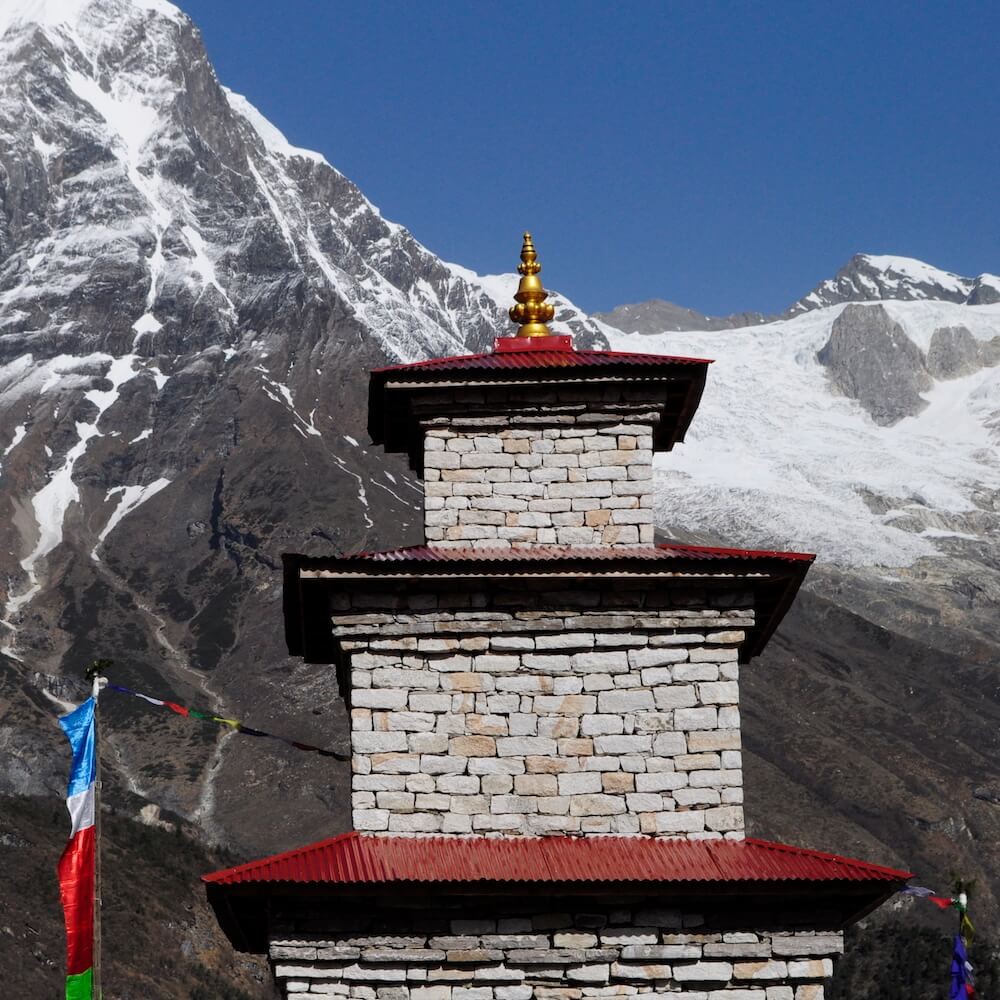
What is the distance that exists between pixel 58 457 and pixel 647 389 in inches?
7033

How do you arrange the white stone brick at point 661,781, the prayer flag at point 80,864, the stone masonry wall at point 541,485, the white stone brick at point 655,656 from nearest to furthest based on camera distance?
the white stone brick at point 661,781 < the white stone brick at point 655,656 < the prayer flag at point 80,864 < the stone masonry wall at point 541,485

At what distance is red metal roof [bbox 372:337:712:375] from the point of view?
696 inches

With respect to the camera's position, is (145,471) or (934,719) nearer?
(934,719)

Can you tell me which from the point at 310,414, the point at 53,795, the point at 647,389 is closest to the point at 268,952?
the point at 647,389

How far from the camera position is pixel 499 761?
15.7 metres

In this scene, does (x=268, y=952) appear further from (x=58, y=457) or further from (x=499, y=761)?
(x=58, y=457)

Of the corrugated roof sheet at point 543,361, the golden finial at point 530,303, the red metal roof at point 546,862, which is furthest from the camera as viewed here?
the golden finial at point 530,303

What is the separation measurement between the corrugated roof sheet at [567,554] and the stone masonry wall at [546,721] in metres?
0.48

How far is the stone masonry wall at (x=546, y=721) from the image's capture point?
51.2ft

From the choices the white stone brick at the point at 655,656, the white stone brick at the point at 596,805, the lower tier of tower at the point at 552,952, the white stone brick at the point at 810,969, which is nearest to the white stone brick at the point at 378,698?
the white stone brick at the point at 596,805

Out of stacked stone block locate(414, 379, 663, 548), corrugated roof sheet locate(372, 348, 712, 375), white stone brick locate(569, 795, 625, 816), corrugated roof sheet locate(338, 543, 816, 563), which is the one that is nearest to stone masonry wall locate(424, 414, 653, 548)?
stacked stone block locate(414, 379, 663, 548)

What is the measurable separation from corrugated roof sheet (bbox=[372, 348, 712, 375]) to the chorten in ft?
0.16

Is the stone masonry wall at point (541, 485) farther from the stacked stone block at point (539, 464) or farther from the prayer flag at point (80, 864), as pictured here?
the prayer flag at point (80, 864)

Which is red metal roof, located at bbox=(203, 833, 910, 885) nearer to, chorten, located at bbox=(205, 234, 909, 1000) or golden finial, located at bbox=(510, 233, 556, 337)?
chorten, located at bbox=(205, 234, 909, 1000)
